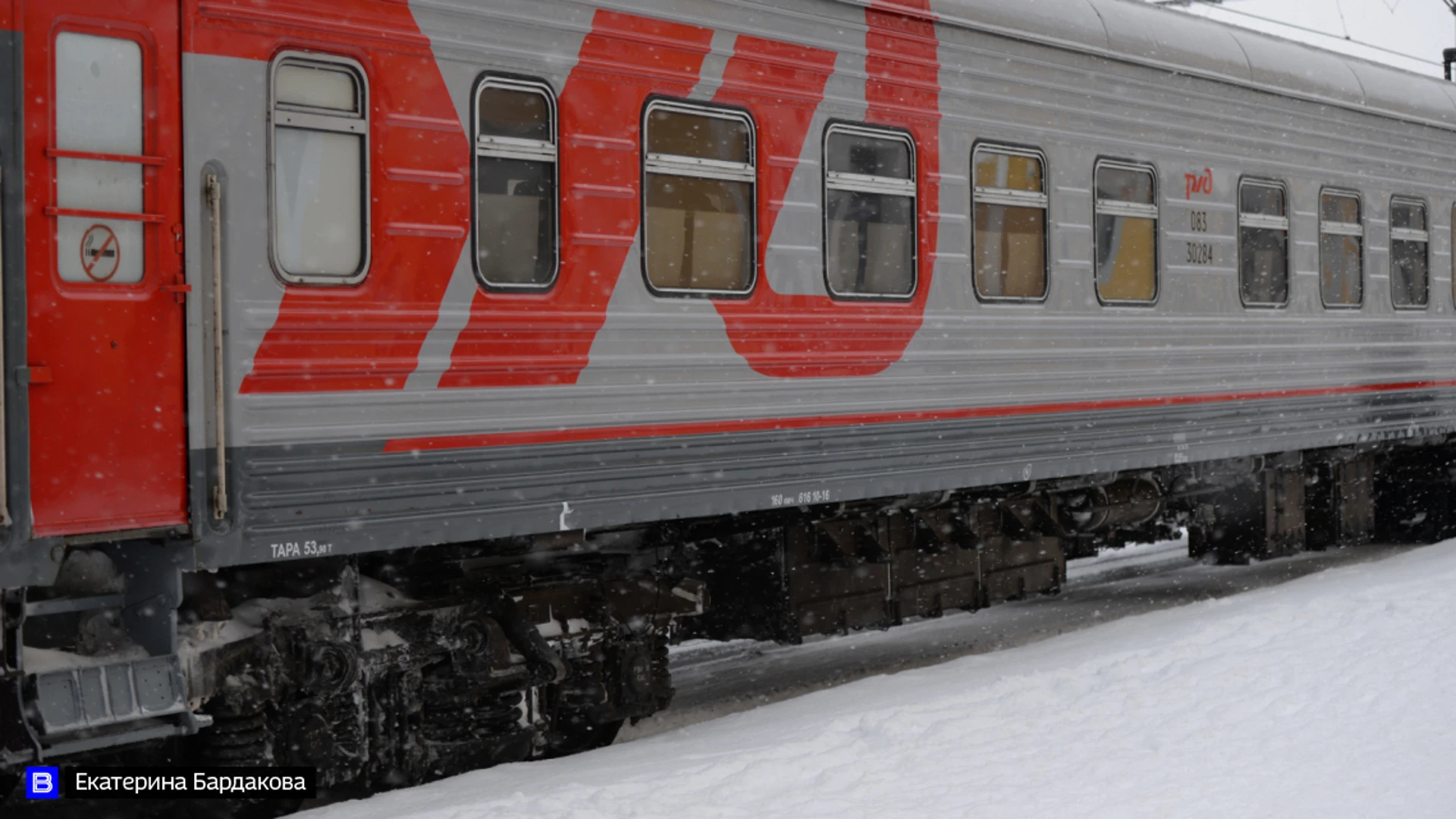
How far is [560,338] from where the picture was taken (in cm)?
655

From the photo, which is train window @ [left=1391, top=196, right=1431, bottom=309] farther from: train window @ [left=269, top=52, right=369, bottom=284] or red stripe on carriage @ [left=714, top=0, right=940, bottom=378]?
train window @ [left=269, top=52, right=369, bottom=284]

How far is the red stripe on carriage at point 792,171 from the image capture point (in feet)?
24.2

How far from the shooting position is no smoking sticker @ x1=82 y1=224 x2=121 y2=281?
5.23 m

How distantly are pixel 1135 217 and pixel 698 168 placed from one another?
382 centimetres

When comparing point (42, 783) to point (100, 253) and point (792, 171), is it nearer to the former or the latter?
point (100, 253)

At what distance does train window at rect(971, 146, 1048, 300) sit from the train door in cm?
472

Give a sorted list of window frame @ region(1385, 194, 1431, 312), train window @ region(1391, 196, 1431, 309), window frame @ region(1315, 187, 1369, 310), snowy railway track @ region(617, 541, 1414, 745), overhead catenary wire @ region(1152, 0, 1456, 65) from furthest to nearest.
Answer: overhead catenary wire @ region(1152, 0, 1456, 65), train window @ region(1391, 196, 1431, 309), window frame @ region(1385, 194, 1431, 312), window frame @ region(1315, 187, 1369, 310), snowy railway track @ region(617, 541, 1414, 745)

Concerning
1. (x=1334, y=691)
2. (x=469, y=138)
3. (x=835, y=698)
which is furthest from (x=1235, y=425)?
(x=469, y=138)

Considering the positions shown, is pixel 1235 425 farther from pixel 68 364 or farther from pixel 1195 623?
pixel 68 364

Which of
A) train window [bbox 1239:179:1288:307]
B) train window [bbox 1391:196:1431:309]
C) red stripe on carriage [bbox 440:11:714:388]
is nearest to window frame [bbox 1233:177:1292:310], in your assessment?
train window [bbox 1239:179:1288:307]

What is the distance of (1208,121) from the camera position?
1041 cm

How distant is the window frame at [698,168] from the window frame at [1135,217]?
248cm

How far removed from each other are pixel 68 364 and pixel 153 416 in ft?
1.14

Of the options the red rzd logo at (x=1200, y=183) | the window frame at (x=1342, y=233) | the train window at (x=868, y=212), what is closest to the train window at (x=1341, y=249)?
the window frame at (x=1342, y=233)
